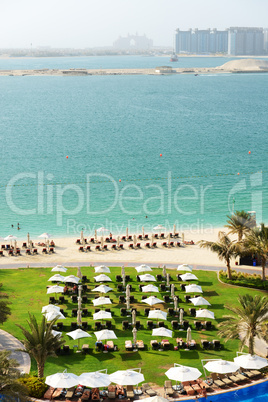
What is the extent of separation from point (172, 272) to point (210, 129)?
3312 inches

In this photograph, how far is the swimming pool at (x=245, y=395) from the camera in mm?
24172

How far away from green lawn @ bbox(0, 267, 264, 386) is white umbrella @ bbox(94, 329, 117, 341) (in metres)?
0.83

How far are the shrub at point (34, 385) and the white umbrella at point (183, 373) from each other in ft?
17.9

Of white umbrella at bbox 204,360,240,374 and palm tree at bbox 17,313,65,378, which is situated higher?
palm tree at bbox 17,313,65,378

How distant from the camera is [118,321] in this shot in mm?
31531

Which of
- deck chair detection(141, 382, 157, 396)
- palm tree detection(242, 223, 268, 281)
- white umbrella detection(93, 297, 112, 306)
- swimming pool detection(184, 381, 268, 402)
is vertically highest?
palm tree detection(242, 223, 268, 281)

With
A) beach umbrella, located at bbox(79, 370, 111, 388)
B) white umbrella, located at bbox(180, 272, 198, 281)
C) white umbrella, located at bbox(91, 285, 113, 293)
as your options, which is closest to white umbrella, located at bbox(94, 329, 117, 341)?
beach umbrella, located at bbox(79, 370, 111, 388)

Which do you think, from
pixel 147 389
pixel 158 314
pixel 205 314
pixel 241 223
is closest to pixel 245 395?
pixel 147 389

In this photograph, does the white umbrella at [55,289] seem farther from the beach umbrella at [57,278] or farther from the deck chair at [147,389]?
the deck chair at [147,389]

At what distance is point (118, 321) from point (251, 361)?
8.68 metres

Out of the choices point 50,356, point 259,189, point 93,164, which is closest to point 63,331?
point 50,356

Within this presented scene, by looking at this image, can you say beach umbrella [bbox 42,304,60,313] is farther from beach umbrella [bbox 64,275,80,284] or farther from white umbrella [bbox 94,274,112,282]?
white umbrella [bbox 94,274,112,282]

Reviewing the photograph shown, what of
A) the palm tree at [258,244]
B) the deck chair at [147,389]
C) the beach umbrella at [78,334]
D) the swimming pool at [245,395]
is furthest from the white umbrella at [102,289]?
the swimming pool at [245,395]

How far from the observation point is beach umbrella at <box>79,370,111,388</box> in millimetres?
23672
